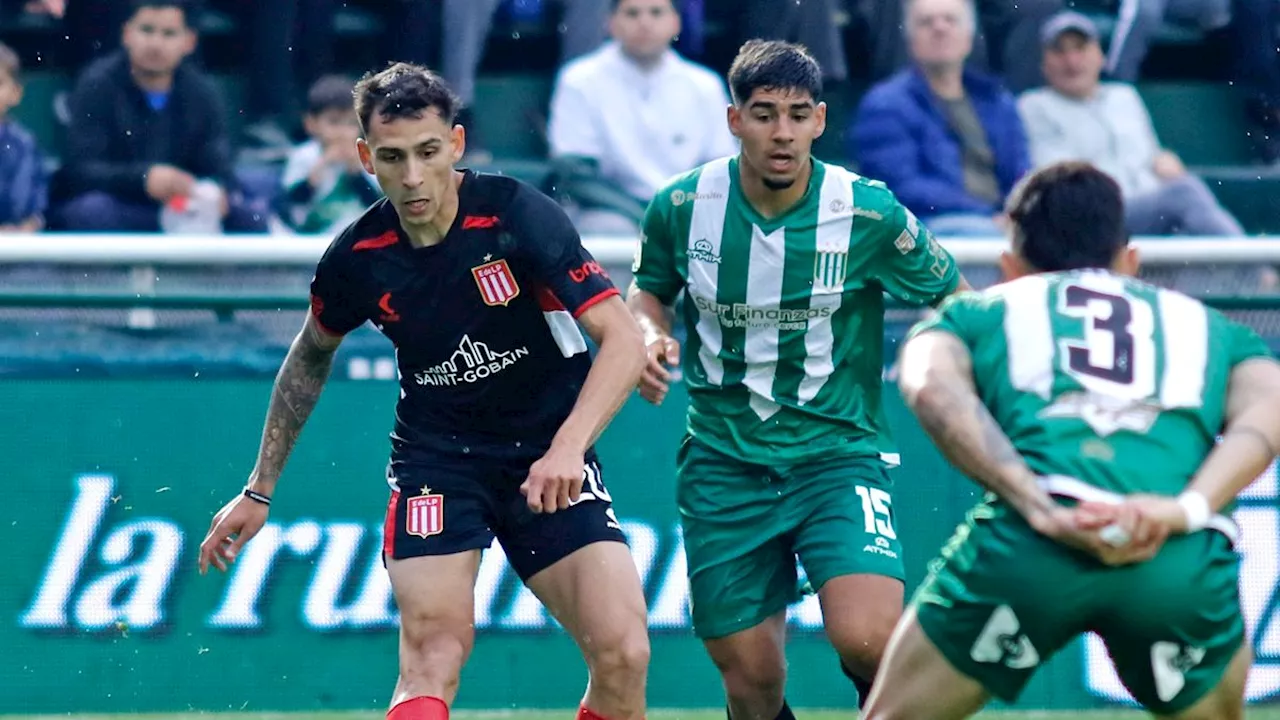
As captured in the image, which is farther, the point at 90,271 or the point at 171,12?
the point at 171,12

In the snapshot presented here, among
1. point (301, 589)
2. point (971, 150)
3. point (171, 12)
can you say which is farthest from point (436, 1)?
point (301, 589)

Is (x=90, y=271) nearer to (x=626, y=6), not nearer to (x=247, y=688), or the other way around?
(x=247, y=688)

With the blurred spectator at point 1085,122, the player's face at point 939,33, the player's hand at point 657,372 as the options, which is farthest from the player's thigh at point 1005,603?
the blurred spectator at point 1085,122

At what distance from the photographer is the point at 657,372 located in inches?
228

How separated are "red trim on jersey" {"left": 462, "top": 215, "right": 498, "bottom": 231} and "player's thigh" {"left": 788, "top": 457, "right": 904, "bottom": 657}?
129 cm

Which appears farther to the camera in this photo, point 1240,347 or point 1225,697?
point 1240,347

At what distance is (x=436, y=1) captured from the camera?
10234mm

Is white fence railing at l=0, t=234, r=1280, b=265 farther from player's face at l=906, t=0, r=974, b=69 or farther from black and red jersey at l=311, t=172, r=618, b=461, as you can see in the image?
black and red jersey at l=311, t=172, r=618, b=461

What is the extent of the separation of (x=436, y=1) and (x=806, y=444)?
4916 mm

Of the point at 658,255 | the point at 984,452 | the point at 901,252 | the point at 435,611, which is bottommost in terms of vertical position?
the point at 435,611

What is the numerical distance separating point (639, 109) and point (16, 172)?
306cm

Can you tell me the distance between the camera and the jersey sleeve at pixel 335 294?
5.69m

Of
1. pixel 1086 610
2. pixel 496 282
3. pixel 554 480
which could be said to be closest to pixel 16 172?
pixel 496 282

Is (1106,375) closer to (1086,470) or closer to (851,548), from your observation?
(1086,470)
